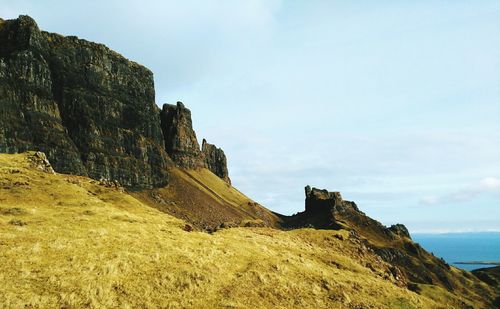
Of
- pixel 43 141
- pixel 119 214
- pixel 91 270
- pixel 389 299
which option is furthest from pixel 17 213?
pixel 43 141

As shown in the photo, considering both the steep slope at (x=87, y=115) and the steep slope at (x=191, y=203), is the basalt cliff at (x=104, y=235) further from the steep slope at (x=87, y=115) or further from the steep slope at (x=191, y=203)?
the steep slope at (x=191, y=203)

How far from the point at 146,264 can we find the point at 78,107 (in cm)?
11261

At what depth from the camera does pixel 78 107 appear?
134m

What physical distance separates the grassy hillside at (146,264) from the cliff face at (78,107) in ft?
206

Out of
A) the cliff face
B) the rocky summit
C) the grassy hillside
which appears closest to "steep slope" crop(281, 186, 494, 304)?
the rocky summit

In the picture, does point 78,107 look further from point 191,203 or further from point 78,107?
point 191,203

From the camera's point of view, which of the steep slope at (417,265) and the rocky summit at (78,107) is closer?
the rocky summit at (78,107)

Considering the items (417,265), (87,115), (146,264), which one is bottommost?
(146,264)

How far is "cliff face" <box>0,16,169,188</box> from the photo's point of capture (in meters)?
114

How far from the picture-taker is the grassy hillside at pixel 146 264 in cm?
2939

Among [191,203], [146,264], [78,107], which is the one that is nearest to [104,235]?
[146,264]

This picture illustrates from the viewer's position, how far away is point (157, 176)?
15550 cm

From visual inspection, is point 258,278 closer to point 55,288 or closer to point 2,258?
point 55,288

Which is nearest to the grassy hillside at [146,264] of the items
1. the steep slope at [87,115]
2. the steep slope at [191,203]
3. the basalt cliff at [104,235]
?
the basalt cliff at [104,235]
